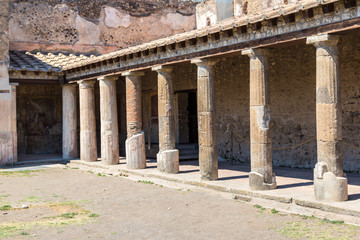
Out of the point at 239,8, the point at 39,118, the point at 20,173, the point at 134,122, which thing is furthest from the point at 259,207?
the point at 39,118

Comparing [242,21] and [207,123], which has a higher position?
[242,21]

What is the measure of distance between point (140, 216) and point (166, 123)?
4.01 m

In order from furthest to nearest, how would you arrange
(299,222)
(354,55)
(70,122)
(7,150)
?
(70,122)
(7,150)
(354,55)
(299,222)

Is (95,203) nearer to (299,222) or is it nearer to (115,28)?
(299,222)

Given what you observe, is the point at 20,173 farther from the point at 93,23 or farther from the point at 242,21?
the point at 242,21

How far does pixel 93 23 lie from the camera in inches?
670

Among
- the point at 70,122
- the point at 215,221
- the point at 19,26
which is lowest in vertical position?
the point at 215,221

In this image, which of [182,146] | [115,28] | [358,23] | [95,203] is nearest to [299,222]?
[358,23]

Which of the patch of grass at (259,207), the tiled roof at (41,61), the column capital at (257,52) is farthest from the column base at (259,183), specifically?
the tiled roof at (41,61)

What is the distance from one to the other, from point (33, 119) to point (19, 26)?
337 centimetres

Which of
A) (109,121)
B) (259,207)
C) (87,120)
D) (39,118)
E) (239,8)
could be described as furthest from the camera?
(39,118)

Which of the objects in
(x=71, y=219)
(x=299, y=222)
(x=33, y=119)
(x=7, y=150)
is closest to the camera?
(x=299, y=222)

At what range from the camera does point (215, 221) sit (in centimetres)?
650

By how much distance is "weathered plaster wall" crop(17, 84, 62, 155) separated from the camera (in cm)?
1662
